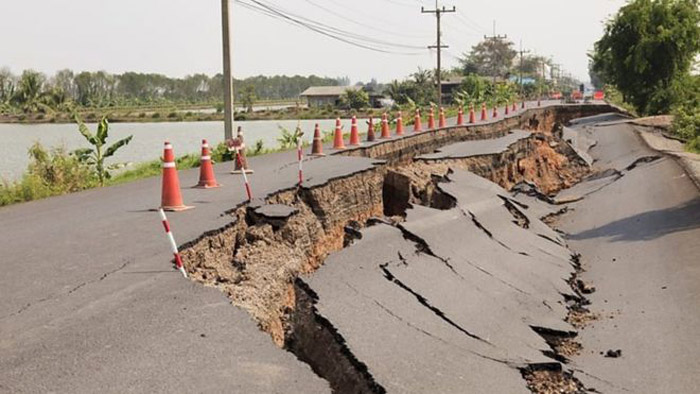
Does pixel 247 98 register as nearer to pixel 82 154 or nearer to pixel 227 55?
pixel 227 55

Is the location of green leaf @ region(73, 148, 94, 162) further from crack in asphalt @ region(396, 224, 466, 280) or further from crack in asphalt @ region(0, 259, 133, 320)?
crack in asphalt @ region(0, 259, 133, 320)

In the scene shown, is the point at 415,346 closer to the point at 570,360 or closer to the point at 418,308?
the point at 418,308

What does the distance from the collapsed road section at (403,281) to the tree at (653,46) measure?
29.2m

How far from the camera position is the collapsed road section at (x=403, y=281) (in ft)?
16.4

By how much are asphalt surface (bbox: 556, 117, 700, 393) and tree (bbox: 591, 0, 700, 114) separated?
21446mm

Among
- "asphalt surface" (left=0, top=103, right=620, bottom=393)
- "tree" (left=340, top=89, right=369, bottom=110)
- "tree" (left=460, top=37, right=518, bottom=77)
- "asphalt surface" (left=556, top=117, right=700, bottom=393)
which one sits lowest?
"asphalt surface" (left=556, top=117, right=700, bottom=393)

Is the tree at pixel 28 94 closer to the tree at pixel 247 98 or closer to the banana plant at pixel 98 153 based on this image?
the tree at pixel 247 98

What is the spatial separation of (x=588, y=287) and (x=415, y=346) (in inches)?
188

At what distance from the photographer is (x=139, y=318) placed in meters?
4.73

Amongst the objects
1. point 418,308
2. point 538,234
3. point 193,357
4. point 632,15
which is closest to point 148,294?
point 193,357

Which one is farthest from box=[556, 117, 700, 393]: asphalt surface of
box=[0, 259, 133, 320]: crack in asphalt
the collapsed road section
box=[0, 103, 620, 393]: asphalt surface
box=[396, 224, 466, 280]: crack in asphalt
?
box=[0, 259, 133, 320]: crack in asphalt

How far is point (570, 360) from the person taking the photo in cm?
624

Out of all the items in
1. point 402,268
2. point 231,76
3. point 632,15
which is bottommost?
point 402,268

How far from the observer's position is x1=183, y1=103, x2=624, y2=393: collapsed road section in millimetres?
5012
